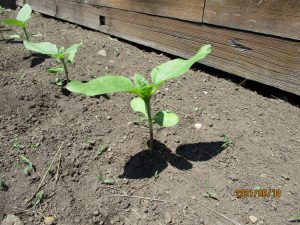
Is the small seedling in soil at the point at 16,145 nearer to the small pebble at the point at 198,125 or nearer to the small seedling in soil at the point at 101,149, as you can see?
the small seedling in soil at the point at 101,149

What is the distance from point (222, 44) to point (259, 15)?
1.03 feet

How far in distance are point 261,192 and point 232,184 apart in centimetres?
12

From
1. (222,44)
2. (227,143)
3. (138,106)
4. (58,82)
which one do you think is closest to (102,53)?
(58,82)

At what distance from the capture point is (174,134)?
1.57 metres

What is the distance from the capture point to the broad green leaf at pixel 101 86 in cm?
107

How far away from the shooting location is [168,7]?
87.4 inches

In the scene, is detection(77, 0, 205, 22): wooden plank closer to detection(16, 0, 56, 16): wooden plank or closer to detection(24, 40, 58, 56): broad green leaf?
detection(24, 40, 58, 56): broad green leaf

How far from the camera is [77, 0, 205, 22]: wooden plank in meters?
2.05

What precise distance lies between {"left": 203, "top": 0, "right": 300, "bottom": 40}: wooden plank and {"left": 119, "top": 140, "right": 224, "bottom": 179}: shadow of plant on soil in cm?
76

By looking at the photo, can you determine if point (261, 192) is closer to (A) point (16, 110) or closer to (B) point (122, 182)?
(B) point (122, 182)

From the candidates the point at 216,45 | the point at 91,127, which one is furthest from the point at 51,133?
the point at 216,45

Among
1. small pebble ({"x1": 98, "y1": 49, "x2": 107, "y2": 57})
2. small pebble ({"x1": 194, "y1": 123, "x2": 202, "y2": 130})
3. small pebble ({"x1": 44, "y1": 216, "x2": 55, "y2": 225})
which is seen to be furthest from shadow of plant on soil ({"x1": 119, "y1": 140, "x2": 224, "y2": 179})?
small pebble ({"x1": 98, "y1": 49, "x2": 107, "y2": 57})

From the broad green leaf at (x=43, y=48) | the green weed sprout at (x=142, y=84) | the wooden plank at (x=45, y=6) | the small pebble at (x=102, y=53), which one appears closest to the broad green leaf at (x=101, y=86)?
the green weed sprout at (x=142, y=84)

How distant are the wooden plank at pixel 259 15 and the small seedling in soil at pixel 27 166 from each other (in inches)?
56.0
